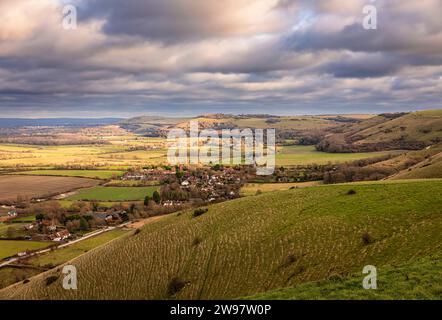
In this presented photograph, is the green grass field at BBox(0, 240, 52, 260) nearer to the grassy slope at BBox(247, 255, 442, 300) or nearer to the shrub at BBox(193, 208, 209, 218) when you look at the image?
the shrub at BBox(193, 208, 209, 218)

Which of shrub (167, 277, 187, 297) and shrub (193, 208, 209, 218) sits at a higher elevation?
shrub (193, 208, 209, 218)

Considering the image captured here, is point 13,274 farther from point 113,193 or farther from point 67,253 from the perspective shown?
point 113,193

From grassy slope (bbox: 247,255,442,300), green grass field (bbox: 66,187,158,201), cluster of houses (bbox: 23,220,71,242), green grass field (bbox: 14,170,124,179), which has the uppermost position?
grassy slope (bbox: 247,255,442,300)

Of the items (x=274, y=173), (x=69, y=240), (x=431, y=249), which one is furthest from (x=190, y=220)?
(x=274, y=173)

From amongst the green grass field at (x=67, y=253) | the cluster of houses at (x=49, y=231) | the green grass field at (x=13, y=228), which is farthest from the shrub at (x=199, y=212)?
the green grass field at (x=13, y=228)

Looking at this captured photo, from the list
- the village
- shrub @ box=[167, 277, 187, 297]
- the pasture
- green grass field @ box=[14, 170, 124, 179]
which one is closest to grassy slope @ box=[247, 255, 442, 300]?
shrub @ box=[167, 277, 187, 297]

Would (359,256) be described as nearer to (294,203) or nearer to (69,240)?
(294,203)
